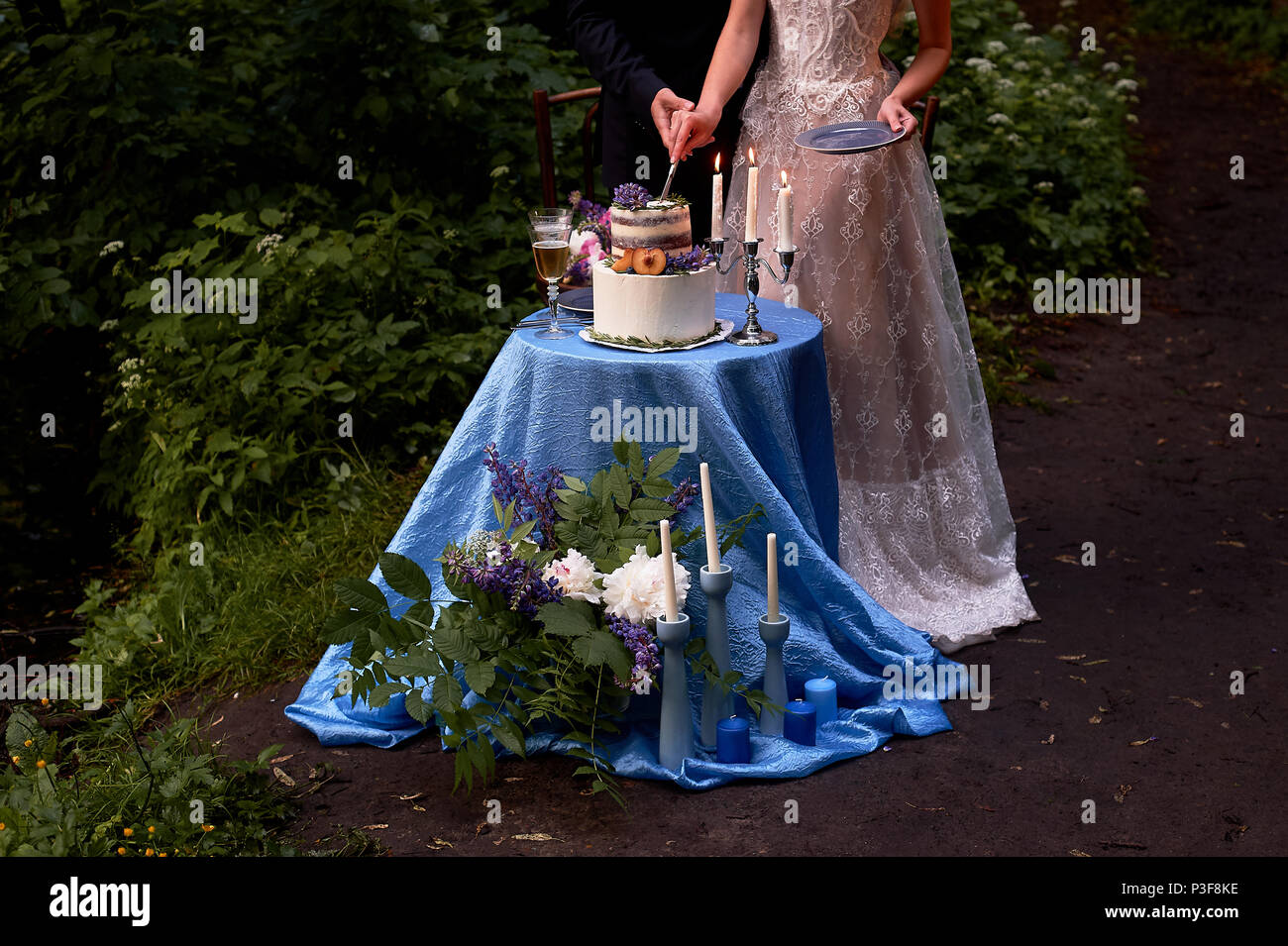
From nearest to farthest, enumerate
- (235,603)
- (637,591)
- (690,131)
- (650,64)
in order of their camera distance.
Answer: (637,591) → (690,131) → (235,603) → (650,64)

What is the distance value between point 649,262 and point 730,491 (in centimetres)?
59

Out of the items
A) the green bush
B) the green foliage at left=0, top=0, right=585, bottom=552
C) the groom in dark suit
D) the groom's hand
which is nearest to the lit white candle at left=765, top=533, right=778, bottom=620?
the groom's hand

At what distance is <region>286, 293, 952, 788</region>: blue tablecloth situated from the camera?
3.11 metres

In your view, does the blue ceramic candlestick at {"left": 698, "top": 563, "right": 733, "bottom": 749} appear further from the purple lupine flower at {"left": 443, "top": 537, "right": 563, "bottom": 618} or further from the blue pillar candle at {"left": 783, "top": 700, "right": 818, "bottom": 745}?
the purple lupine flower at {"left": 443, "top": 537, "right": 563, "bottom": 618}

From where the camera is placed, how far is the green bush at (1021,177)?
7.34 metres

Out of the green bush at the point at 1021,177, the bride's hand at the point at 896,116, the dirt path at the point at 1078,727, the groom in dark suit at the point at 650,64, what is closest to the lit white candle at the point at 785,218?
the bride's hand at the point at 896,116

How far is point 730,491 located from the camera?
3.21m

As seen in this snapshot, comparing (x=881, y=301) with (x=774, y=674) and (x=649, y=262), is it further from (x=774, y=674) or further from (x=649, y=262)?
(x=774, y=674)

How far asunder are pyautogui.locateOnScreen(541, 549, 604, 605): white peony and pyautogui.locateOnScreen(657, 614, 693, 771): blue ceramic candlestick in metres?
0.19

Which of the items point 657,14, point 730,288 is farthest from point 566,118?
point 730,288

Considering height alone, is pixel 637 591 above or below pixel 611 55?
below

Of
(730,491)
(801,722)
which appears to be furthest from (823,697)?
(730,491)

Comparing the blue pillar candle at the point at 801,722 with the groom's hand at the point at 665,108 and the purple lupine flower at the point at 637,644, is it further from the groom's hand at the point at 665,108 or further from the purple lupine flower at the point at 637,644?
the groom's hand at the point at 665,108

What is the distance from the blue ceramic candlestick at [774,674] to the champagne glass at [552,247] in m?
0.89
